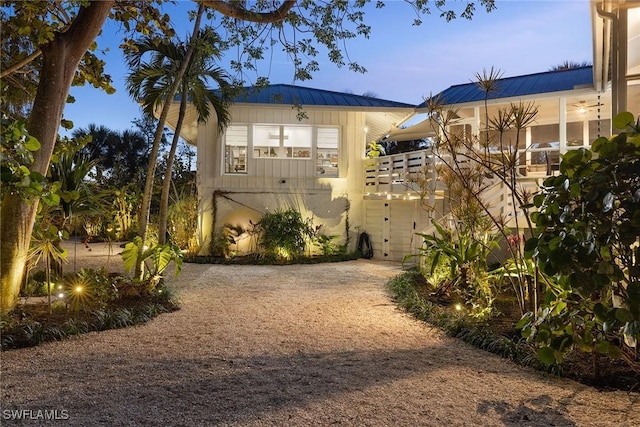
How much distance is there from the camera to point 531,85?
11.9m

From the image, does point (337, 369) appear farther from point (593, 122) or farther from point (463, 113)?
point (593, 122)

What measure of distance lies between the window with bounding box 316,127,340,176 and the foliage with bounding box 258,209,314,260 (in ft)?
6.55

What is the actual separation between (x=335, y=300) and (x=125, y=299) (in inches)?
131

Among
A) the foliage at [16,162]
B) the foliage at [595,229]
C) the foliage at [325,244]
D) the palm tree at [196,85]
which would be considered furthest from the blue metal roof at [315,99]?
the foliage at [595,229]

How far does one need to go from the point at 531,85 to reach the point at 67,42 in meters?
11.4

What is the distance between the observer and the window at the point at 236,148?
13.5m

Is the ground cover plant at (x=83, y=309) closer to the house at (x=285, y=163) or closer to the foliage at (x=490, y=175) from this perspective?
the foliage at (x=490, y=175)

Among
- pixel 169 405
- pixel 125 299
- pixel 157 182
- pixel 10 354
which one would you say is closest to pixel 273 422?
pixel 169 405

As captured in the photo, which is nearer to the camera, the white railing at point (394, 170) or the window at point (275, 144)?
the white railing at point (394, 170)

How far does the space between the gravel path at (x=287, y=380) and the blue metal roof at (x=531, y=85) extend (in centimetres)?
809

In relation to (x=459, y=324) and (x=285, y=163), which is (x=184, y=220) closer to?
(x=285, y=163)

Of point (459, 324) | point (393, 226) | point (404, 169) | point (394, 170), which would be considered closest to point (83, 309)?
point (459, 324)

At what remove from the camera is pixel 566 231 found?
9.11 ft

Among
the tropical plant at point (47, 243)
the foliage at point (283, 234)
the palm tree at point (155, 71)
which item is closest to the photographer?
the tropical plant at point (47, 243)
